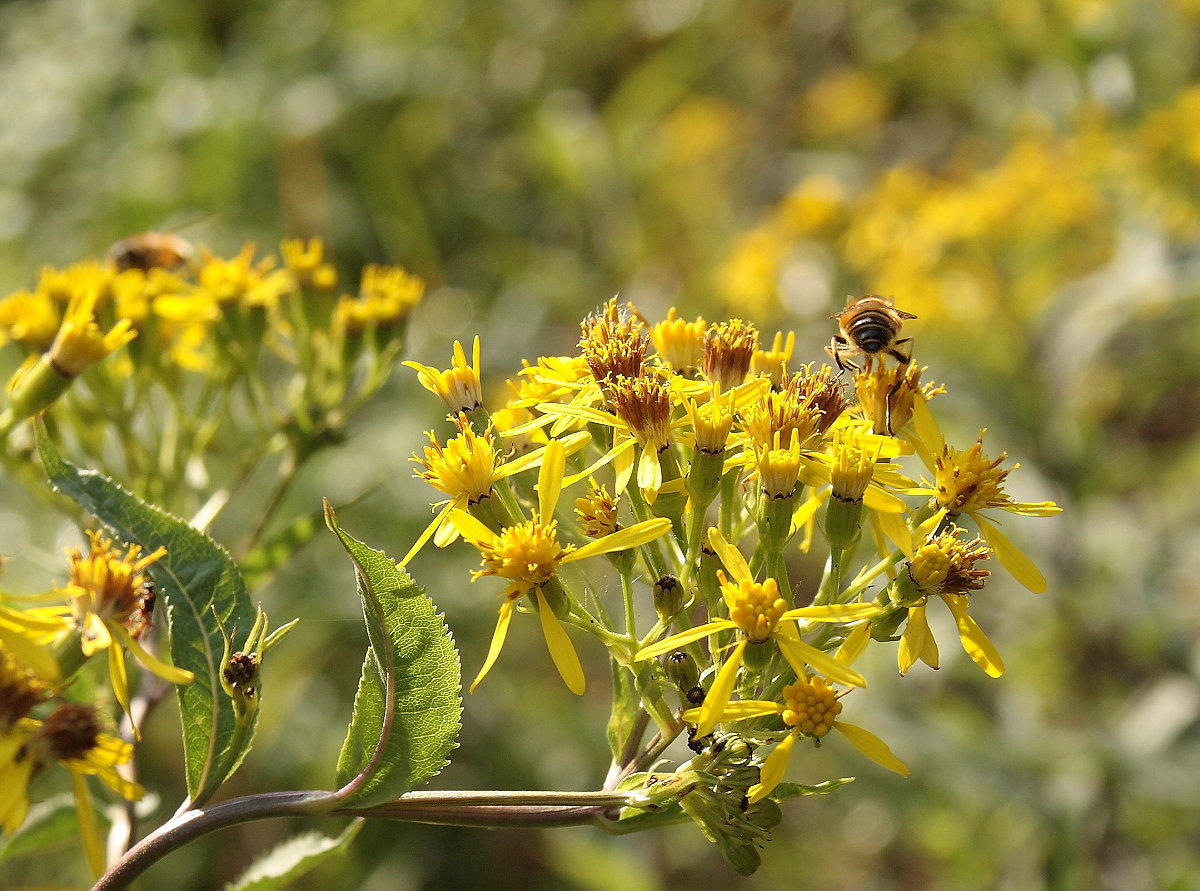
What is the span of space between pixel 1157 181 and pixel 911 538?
284 cm

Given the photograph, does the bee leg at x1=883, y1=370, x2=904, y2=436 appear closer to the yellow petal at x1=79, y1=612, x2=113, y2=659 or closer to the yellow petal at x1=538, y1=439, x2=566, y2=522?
the yellow petal at x1=538, y1=439, x2=566, y2=522

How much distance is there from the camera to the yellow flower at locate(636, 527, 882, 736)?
128cm

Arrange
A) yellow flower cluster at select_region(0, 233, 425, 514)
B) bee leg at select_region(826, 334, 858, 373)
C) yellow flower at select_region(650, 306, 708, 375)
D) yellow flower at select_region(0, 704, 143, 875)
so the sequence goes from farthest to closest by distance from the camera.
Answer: yellow flower cluster at select_region(0, 233, 425, 514) < bee leg at select_region(826, 334, 858, 373) < yellow flower at select_region(650, 306, 708, 375) < yellow flower at select_region(0, 704, 143, 875)

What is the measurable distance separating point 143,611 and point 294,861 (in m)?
0.44

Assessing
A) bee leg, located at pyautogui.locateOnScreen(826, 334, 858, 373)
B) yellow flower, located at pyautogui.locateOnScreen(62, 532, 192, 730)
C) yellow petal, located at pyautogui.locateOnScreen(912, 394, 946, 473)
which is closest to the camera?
yellow flower, located at pyautogui.locateOnScreen(62, 532, 192, 730)

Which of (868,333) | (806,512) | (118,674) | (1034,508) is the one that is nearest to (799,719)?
(806,512)

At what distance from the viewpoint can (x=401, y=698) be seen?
1.30 m

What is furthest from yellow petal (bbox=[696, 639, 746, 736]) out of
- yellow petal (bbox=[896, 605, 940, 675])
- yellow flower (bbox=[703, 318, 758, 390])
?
yellow flower (bbox=[703, 318, 758, 390])

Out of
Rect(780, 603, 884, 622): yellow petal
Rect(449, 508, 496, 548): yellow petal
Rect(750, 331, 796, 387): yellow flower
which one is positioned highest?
Rect(750, 331, 796, 387): yellow flower

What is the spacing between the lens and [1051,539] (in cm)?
374

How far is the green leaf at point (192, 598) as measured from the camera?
1.36 meters

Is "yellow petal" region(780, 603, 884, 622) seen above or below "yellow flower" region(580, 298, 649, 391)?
A: below

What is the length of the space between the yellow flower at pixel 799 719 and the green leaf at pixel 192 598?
1.87 feet

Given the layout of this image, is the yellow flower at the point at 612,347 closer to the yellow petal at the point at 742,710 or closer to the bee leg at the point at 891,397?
the bee leg at the point at 891,397
